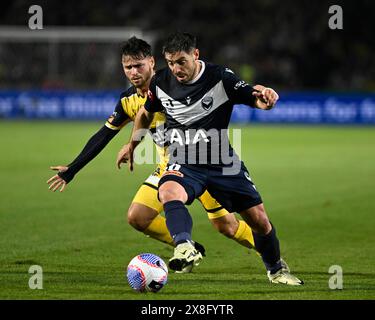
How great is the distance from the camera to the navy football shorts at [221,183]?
6898 mm

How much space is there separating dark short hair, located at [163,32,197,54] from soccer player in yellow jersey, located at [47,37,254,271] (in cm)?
90

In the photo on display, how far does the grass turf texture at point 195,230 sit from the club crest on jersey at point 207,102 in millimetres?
1448

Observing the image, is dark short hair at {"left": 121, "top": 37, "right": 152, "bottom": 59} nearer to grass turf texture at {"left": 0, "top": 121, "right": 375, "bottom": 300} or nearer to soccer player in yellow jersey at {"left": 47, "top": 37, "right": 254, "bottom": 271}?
A: soccer player in yellow jersey at {"left": 47, "top": 37, "right": 254, "bottom": 271}

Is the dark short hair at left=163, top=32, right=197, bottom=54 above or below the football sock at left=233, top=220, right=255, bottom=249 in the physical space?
above

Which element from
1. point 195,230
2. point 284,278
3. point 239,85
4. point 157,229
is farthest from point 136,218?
point 195,230

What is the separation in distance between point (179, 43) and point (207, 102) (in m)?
0.59

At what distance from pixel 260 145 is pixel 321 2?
1220cm

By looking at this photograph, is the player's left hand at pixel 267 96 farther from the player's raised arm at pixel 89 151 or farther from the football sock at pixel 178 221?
the player's raised arm at pixel 89 151

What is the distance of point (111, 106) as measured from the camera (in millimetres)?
30281

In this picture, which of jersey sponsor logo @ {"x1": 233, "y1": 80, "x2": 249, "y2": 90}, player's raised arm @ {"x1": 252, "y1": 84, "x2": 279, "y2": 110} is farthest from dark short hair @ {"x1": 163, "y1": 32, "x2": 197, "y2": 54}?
player's raised arm @ {"x1": 252, "y1": 84, "x2": 279, "y2": 110}

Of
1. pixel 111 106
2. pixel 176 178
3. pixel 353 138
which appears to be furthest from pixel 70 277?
pixel 111 106

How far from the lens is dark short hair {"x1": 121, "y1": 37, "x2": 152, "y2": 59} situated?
767 centimetres

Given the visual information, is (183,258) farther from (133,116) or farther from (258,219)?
(133,116)

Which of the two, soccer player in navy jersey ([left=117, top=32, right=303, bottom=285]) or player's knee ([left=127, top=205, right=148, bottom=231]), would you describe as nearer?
soccer player in navy jersey ([left=117, top=32, right=303, bottom=285])
